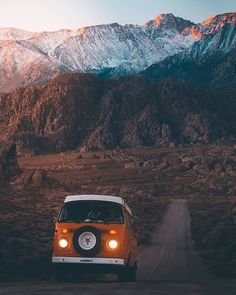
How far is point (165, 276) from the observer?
→ 31.3 metres

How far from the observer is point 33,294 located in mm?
18094

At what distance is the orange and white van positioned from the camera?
70.6 ft

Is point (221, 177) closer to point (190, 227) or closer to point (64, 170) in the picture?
point (64, 170)

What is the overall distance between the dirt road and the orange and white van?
0.69 metres

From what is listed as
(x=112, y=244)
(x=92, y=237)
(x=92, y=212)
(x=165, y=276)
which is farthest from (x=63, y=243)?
(x=165, y=276)

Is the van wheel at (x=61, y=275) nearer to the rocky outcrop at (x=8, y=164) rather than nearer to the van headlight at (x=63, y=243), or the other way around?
the van headlight at (x=63, y=243)

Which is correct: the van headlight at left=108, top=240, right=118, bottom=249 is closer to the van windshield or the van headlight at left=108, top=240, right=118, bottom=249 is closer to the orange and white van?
the orange and white van

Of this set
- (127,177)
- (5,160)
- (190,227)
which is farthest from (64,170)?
(190,227)

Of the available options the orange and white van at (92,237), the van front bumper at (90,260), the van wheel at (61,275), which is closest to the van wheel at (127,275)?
the orange and white van at (92,237)

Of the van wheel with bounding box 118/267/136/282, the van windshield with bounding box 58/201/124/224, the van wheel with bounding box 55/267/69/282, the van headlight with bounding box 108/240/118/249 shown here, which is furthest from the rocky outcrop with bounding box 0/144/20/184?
the van headlight with bounding box 108/240/118/249

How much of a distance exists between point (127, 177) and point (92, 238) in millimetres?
153174

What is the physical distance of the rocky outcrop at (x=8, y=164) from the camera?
115m

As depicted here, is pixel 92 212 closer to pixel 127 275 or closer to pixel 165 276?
pixel 127 275

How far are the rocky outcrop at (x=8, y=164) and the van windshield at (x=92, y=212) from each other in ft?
301
